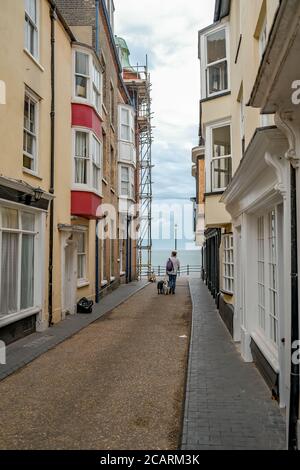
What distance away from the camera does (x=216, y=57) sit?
13.1 metres

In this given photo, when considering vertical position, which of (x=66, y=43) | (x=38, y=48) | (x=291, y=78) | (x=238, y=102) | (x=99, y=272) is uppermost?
(x=66, y=43)

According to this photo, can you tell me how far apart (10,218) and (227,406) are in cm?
616

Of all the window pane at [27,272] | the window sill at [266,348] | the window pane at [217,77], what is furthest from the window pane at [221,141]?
the window sill at [266,348]

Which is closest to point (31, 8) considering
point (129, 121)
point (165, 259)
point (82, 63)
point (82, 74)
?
point (82, 74)

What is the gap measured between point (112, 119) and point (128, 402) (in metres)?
18.0

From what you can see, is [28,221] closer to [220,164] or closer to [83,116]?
[83,116]

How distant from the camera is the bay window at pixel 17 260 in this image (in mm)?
9219

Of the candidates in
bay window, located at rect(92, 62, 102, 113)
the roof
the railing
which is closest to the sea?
the railing

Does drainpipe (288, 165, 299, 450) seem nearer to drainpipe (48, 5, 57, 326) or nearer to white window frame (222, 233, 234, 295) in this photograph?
white window frame (222, 233, 234, 295)

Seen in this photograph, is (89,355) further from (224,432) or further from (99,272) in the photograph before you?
(99,272)

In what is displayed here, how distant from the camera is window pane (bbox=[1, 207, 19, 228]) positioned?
9188mm

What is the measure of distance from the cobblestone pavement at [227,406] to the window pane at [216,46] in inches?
336

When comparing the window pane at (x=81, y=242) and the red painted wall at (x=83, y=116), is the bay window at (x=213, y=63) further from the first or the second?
the window pane at (x=81, y=242)
